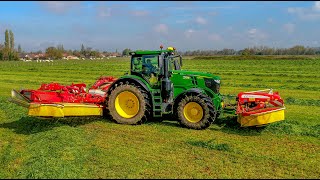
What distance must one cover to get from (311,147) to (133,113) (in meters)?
5.19

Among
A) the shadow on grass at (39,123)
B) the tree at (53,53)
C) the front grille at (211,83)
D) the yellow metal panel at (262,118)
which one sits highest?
the tree at (53,53)

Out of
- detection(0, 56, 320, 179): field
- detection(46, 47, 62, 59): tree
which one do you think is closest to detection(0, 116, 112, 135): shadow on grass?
detection(0, 56, 320, 179): field

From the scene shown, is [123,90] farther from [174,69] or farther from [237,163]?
[237,163]

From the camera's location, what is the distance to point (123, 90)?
1070 centimetres

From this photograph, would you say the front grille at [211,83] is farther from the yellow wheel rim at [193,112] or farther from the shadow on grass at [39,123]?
the shadow on grass at [39,123]

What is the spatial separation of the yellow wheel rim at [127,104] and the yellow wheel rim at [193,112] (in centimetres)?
160

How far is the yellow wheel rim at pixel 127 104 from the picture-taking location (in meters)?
10.7

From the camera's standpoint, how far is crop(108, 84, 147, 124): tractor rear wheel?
10578 mm

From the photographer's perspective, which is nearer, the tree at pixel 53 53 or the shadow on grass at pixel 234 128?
the shadow on grass at pixel 234 128

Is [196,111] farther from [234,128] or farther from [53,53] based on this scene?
[53,53]

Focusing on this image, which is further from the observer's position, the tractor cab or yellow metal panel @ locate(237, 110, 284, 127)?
the tractor cab

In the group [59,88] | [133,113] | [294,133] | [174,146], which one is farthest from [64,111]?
[294,133]

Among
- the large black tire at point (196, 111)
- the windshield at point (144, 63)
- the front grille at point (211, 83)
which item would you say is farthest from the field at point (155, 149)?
the windshield at point (144, 63)

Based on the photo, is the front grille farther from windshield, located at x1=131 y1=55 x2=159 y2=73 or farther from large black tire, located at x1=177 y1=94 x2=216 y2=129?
windshield, located at x1=131 y1=55 x2=159 y2=73
